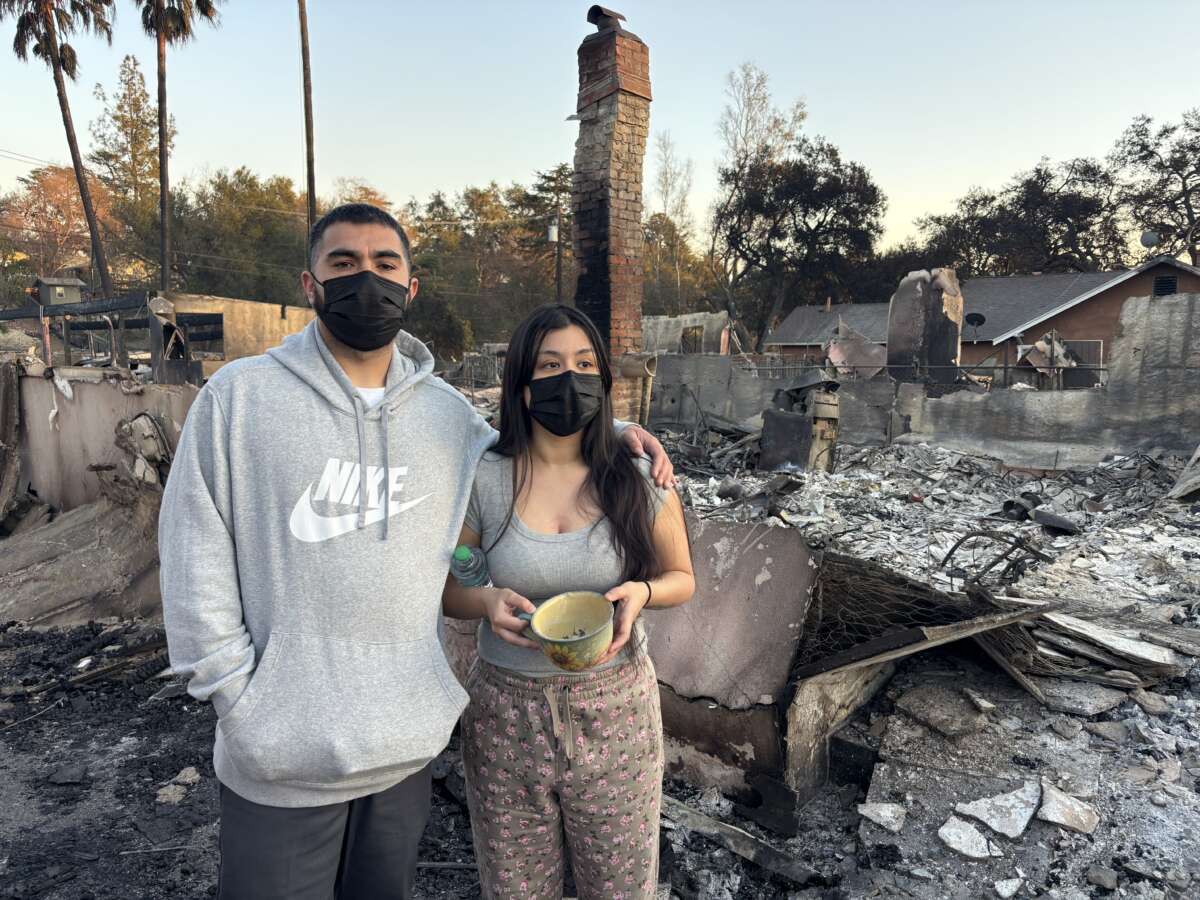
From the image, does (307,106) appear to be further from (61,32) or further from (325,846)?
(325,846)

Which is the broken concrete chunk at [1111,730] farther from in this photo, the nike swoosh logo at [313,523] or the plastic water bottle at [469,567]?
the nike swoosh logo at [313,523]

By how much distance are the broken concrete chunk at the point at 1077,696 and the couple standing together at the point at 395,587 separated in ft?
7.77

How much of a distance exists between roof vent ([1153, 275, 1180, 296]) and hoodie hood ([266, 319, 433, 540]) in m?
29.9

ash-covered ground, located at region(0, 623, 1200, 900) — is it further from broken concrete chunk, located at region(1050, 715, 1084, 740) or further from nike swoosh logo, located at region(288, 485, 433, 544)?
nike swoosh logo, located at region(288, 485, 433, 544)

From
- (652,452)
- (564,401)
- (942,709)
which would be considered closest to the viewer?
(564,401)

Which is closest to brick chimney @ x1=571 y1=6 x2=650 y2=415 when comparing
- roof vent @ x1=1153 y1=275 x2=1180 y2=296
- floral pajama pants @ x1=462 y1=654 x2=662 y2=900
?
floral pajama pants @ x1=462 y1=654 x2=662 y2=900

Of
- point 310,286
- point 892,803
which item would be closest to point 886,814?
point 892,803

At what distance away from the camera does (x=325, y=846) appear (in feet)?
4.78

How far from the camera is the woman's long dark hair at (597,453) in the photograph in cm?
170

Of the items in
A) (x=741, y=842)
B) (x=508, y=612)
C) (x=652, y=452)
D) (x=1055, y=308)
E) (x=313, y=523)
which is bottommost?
(x=741, y=842)

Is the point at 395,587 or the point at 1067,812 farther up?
the point at 395,587

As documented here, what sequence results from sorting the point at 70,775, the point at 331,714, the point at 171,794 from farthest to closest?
the point at 70,775
the point at 171,794
the point at 331,714

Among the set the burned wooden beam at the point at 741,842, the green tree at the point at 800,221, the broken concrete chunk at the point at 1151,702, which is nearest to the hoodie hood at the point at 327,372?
the burned wooden beam at the point at 741,842

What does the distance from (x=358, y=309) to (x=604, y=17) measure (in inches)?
277
